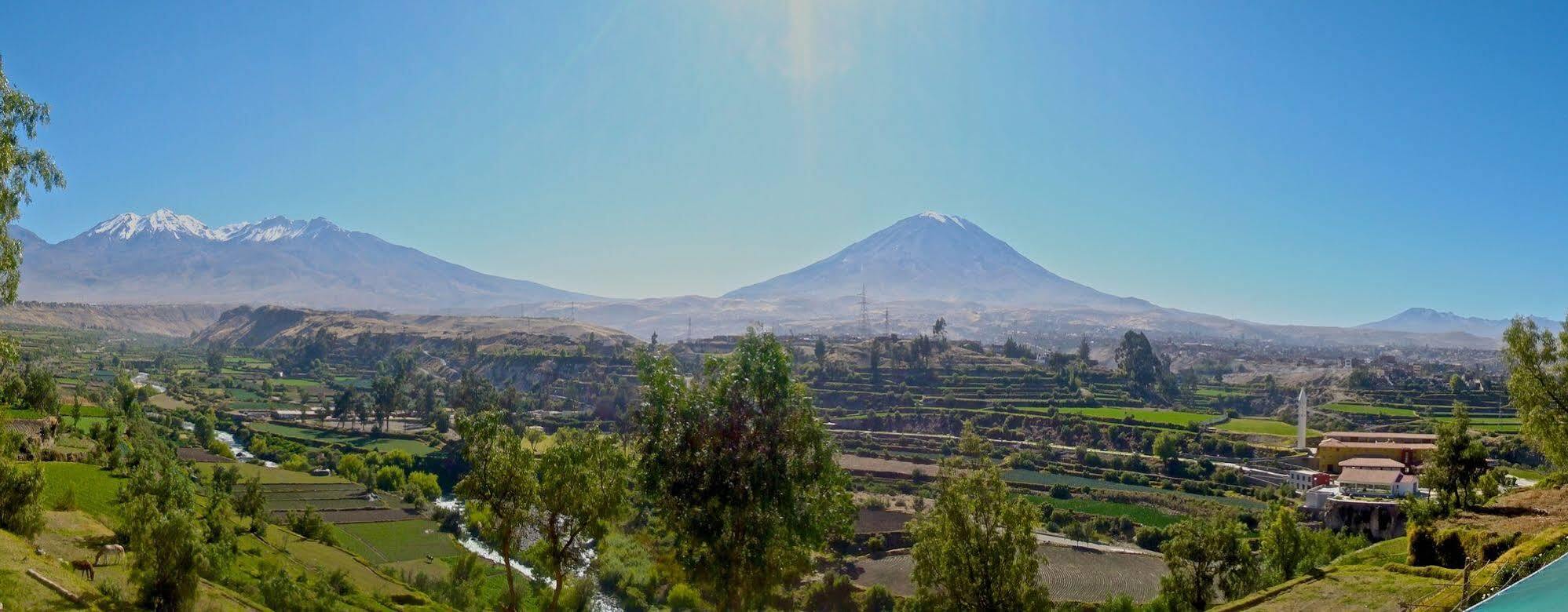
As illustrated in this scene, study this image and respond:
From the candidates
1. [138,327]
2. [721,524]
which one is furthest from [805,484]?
[138,327]

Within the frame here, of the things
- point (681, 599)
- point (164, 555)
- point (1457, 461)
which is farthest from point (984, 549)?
point (1457, 461)

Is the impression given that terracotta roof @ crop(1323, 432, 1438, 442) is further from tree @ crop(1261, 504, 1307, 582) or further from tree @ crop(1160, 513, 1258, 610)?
tree @ crop(1160, 513, 1258, 610)

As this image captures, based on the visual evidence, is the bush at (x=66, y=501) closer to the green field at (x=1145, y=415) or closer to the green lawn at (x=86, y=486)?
the green lawn at (x=86, y=486)

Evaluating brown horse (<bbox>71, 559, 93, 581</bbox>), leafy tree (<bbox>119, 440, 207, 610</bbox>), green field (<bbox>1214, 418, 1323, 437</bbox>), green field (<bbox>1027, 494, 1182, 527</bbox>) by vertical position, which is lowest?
green field (<bbox>1027, 494, 1182, 527</bbox>)

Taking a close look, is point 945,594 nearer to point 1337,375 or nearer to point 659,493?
point 659,493

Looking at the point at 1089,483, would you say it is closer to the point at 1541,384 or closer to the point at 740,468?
the point at 1541,384

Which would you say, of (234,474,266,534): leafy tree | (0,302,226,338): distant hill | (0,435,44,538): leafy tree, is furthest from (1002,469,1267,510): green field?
(0,302,226,338): distant hill
